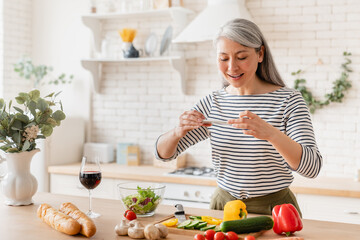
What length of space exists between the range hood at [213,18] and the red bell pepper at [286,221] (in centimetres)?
223

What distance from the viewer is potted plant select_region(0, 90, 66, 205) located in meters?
2.28

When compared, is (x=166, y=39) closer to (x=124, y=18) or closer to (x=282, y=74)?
(x=124, y=18)

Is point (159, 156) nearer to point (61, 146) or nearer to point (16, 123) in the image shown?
point (16, 123)

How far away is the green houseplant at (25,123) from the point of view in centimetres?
228

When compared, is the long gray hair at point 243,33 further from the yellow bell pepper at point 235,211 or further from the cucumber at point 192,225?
the cucumber at point 192,225

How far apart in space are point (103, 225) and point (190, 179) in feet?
6.30

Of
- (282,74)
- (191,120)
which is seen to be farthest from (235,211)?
(282,74)

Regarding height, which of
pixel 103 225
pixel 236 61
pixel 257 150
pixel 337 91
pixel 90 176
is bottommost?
pixel 103 225

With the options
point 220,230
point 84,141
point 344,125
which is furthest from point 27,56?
point 220,230

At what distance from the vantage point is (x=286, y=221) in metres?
1.77

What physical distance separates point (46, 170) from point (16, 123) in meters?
2.16

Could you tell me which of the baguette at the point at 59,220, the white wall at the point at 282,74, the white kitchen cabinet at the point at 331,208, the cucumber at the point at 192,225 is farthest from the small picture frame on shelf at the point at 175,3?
the cucumber at the point at 192,225

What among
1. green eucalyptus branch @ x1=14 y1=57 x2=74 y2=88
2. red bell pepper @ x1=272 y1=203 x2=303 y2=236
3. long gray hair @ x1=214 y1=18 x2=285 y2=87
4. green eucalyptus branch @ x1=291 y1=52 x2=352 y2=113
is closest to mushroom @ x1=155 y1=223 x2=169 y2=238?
red bell pepper @ x1=272 y1=203 x2=303 y2=236

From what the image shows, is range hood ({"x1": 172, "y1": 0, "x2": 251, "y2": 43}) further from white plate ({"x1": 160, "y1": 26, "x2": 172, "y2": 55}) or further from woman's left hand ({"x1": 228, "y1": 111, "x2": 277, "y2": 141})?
woman's left hand ({"x1": 228, "y1": 111, "x2": 277, "y2": 141})
